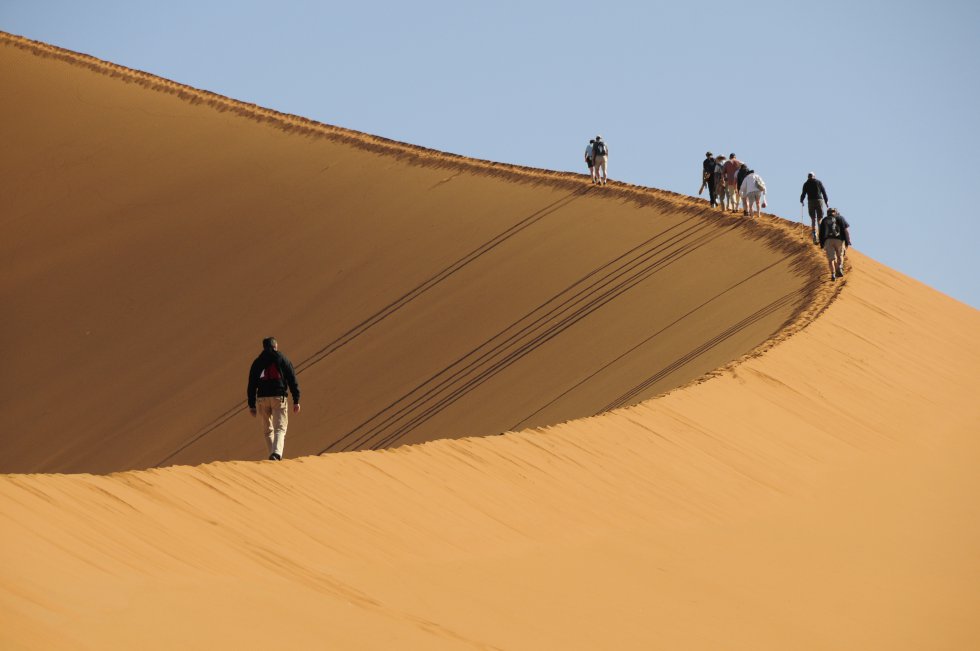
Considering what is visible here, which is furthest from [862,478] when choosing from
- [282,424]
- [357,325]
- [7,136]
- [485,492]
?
[7,136]

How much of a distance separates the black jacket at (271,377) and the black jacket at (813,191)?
1272 centimetres

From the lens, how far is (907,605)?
10.5m

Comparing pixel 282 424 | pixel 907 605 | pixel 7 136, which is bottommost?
pixel 907 605

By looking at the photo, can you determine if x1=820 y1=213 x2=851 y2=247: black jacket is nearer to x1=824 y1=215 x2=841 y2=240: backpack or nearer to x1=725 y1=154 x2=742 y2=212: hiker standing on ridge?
x1=824 y1=215 x2=841 y2=240: backpack

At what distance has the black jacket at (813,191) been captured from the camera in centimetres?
2273

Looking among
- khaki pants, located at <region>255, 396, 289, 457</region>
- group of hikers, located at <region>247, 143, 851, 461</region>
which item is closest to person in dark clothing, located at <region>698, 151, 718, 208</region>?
group of hikers, located at <region>247, 143, 851, 461</region>

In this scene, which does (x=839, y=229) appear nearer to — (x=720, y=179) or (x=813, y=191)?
(x=813, y=191)

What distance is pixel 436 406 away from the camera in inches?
873

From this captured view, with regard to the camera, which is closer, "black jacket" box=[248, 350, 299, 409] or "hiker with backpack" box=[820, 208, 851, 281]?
"black jacket" box=[248, 350, 299, 409]

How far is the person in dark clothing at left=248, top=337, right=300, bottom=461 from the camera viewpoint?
1186cm

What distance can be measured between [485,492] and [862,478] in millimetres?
4280

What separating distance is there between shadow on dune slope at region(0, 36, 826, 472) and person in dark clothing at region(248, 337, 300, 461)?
631 centimetres

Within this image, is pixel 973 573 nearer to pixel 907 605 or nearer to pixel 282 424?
pixel 907 605

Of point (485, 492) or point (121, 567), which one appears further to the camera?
point (485, 492)
